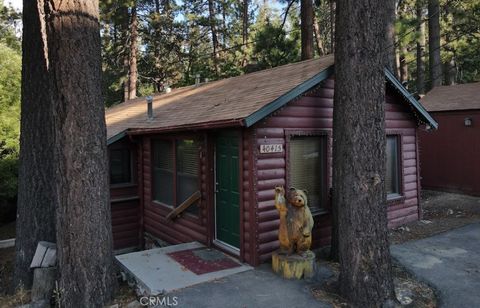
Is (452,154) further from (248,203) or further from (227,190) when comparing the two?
(248,203)

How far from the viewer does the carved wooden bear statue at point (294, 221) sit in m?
5.75

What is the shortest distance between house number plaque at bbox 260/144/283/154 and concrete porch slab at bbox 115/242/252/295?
1.81 meters

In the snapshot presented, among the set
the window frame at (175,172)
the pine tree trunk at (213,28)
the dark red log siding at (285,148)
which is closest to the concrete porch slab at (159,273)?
the dark red log siding at (285,148)

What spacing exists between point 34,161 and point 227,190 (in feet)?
10.9

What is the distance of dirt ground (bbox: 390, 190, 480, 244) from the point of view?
8.16 metres

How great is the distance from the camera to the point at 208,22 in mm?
22438

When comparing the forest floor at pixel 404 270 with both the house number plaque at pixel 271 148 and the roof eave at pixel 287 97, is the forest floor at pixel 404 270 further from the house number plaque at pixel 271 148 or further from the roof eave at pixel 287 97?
the roof eave at pixel 287 97

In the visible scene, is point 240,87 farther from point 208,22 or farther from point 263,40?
point 208,22

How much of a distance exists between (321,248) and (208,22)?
59.1 ft

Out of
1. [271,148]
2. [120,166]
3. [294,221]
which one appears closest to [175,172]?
[120,166]

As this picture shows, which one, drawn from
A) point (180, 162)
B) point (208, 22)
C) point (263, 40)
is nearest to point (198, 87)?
point (180, 162)

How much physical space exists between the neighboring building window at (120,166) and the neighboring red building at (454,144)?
9.18 m

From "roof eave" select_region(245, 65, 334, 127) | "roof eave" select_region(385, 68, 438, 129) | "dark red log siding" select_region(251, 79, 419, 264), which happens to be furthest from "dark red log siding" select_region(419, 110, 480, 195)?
"roof eave" select_region(245, 65, 334, 127)

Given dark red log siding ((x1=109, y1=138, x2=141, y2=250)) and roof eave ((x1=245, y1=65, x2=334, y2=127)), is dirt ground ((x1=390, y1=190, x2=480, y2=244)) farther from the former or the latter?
dark red log siding ((x1=109, y1=138, x2=141, y2=250))
